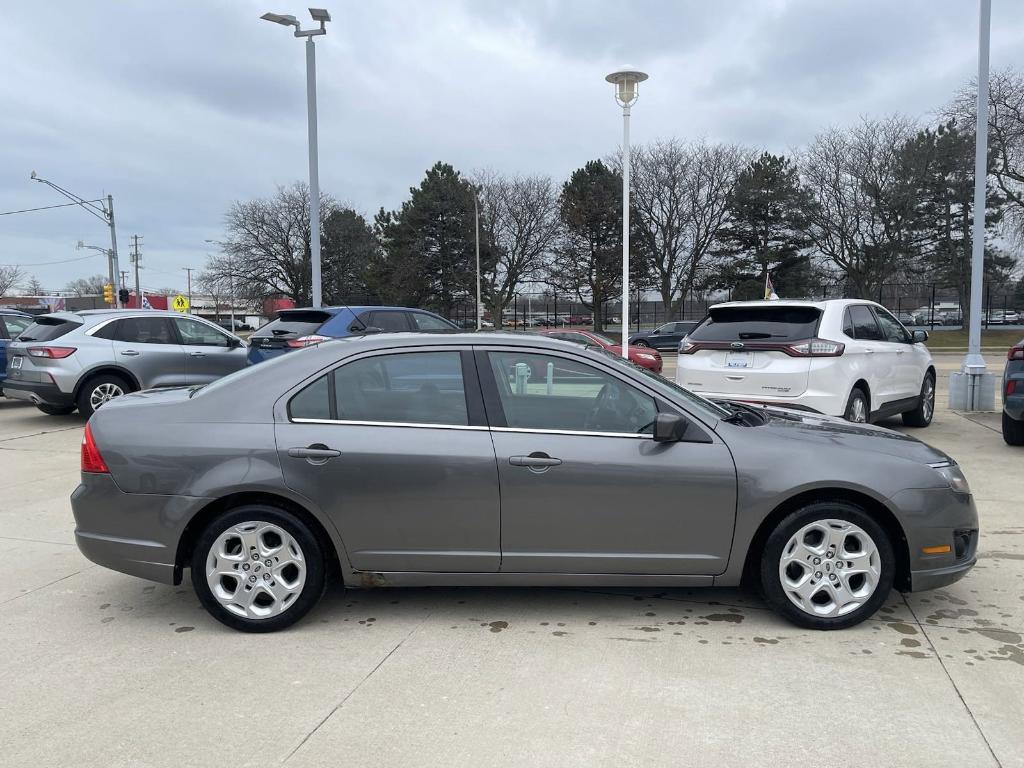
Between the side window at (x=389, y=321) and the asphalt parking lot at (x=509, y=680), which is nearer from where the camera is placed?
the asphalt parking lot at (x=509, y=680)

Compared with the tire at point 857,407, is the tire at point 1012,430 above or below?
below

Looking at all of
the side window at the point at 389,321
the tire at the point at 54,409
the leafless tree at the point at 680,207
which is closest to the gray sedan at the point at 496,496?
the side window at the point at 389,321

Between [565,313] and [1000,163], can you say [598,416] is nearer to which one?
[1000,163]

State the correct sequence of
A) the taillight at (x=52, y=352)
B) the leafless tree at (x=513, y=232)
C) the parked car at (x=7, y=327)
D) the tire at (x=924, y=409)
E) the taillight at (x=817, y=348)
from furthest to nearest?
the leafless tree at (x=513, y=232) < the parked car at (x=7, y=327) < the taillight at (x=52, y=352) < the tire at (x=924, y=409) < the taillight at (x=817, y=348)

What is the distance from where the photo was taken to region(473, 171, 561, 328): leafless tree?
47.0m

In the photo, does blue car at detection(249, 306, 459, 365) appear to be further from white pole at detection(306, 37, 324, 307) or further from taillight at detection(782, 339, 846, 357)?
taillight at detection(782, 339, 846, 357)

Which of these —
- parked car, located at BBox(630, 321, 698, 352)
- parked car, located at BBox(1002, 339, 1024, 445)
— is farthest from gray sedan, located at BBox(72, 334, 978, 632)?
parked car, located at BBox(630, 321, 698, 352)

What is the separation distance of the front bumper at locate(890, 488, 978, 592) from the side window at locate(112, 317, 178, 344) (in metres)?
10.7

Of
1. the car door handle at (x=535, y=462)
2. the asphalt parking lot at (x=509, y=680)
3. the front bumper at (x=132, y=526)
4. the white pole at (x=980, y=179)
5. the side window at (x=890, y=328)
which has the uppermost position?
the white pole at (x=980, y=179)

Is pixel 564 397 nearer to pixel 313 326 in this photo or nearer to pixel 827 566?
pixel 827 566

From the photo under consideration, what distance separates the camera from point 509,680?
131 inches

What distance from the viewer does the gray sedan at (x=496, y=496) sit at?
3707 millimetres

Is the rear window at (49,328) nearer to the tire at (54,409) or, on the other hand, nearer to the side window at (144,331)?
the side window at (144,331)

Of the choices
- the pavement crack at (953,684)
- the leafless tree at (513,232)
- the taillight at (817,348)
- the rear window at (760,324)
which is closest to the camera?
the pavement crack at (953,684)
